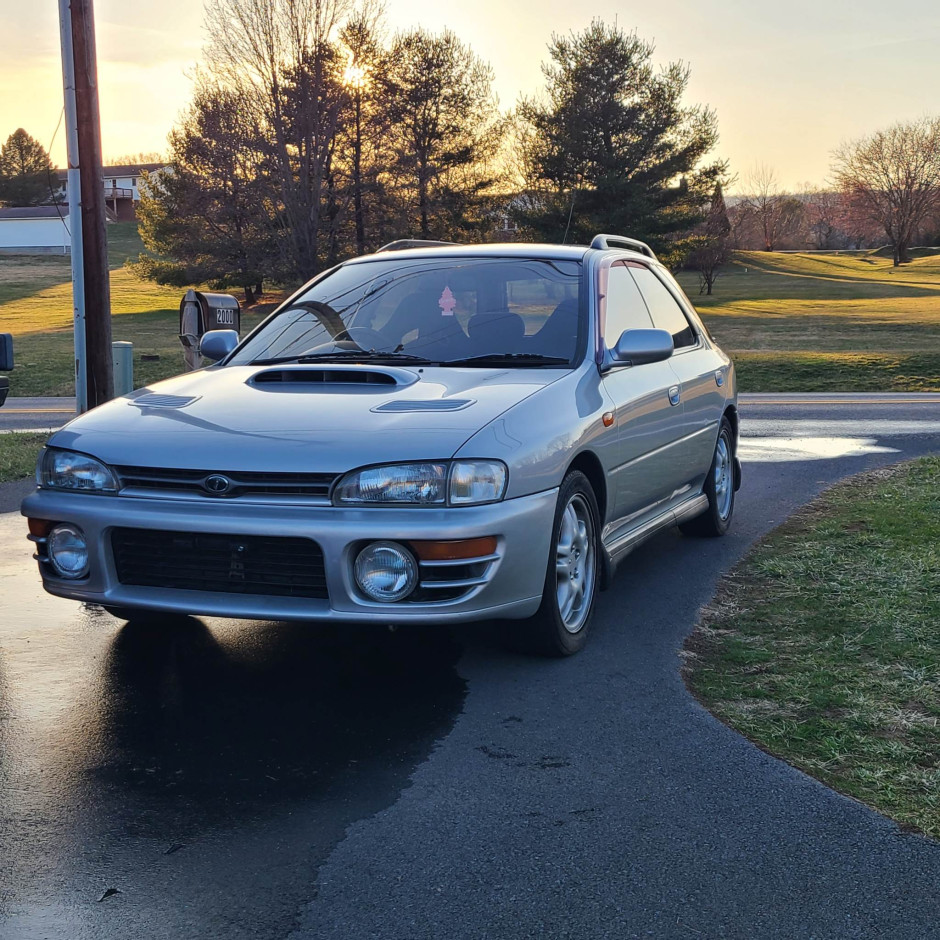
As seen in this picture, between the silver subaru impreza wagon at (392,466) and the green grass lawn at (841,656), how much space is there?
67 cm

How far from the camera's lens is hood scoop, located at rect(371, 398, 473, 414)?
14.5 ft

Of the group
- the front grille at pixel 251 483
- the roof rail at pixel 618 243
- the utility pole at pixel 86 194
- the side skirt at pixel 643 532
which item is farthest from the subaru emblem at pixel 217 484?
the utility pole at pixel 86 194

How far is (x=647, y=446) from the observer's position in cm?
565

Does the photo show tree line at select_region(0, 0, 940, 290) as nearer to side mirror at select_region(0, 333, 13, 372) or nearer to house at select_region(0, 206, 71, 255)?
side mirror at select_region(0, 333, 13, 372)

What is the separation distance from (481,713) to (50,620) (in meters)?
2.25

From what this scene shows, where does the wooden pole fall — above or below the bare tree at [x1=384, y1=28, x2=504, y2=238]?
below

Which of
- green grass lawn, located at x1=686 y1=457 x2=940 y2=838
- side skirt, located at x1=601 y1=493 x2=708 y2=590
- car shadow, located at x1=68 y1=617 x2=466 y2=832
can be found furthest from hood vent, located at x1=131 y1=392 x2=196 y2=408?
green grass lawn, located at x1=686 y1=457 x2=940 y2=838

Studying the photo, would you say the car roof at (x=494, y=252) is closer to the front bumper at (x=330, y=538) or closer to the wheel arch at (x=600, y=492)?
the wheel arch at (x=600, y=492)

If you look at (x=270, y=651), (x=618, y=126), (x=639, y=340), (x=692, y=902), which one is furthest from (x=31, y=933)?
(x=618, y=126)

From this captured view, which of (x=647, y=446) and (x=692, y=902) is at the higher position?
(x=647, y=446)

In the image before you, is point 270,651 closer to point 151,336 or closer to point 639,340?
point 639,340

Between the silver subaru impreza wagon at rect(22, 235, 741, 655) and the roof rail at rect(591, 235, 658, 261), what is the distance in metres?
0.43

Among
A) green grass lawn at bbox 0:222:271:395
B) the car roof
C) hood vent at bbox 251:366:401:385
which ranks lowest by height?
green grass lawn at bbox 0:222:271:395

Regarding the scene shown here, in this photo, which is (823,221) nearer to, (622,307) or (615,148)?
(615,148)
